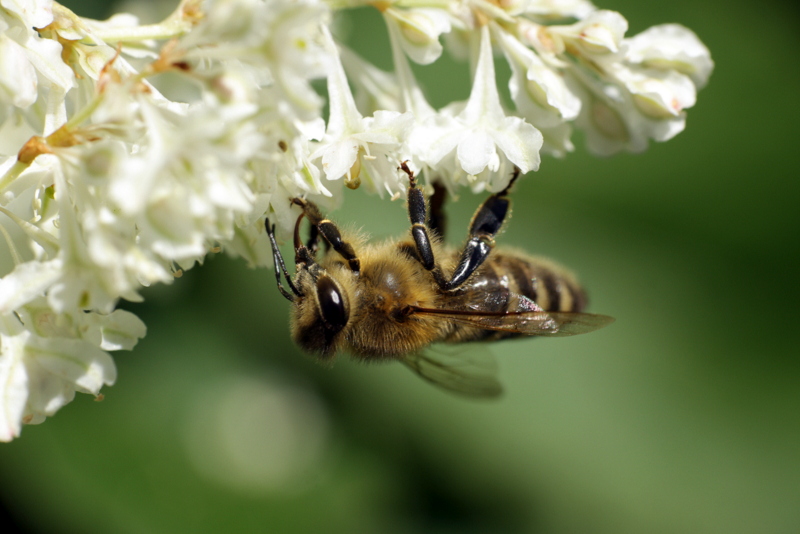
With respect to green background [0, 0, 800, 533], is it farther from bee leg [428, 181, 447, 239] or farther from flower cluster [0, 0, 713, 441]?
flower cluster [0, 0, 713, 441]

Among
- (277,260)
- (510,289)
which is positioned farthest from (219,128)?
(510,289)

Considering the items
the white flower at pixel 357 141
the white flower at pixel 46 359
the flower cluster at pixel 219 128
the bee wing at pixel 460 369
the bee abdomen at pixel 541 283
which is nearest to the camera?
the flower cluster at pixel 219 128

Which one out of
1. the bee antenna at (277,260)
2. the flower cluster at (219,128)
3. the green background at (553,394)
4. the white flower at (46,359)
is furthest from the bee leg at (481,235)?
the green background at (553,394)

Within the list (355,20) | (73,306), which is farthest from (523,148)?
(355,20)

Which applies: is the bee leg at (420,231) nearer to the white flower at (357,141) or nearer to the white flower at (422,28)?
the white flower at (357,141)

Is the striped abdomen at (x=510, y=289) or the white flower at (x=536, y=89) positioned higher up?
the white flower at (x=536, y=89)

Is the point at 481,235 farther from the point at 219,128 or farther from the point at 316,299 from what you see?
the point at 219,128

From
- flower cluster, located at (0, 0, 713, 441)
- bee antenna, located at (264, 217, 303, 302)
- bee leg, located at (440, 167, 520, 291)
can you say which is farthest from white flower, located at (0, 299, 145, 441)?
bee leg, located at (440, 167, 520, 291)
